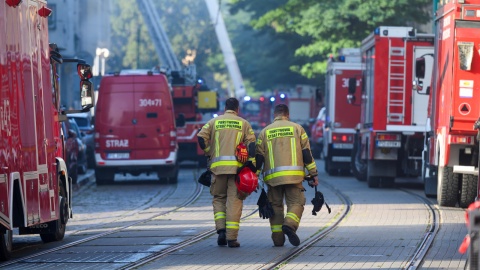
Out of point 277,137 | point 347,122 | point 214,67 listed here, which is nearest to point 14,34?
point 277,137

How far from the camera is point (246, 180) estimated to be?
45.4 ft

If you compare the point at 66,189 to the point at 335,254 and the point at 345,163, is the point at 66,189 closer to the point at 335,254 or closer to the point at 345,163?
the point at 335,254

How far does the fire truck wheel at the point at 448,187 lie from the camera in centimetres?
2017

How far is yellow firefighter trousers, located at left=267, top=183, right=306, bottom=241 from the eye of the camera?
1408 centimetres

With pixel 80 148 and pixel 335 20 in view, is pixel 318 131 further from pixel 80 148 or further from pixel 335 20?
pixel 80 148

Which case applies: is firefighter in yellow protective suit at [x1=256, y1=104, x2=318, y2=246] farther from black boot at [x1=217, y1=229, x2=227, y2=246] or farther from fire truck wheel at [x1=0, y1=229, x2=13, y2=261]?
fire truck wheel at [x1=0, y1=229, x2=13, y2=261]

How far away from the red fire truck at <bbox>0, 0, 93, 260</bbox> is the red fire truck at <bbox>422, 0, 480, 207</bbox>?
23.1ft

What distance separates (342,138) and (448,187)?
13.2 meters

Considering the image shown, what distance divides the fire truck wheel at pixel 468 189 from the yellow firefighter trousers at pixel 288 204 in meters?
A: 6.49

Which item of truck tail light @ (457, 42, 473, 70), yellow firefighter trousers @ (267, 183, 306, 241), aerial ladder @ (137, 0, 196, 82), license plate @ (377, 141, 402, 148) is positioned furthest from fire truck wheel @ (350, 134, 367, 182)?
aerial ladder @ (137, 0, 196, 82)

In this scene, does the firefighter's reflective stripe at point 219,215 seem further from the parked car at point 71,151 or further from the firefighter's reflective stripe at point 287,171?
the parked car at point 71,151

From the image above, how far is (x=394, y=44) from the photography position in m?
26.7

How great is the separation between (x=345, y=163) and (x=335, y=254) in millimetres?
20657

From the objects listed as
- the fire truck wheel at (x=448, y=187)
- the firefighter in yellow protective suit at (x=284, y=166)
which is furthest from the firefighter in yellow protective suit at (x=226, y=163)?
the fire truck wheel at (x=448, y=187)
